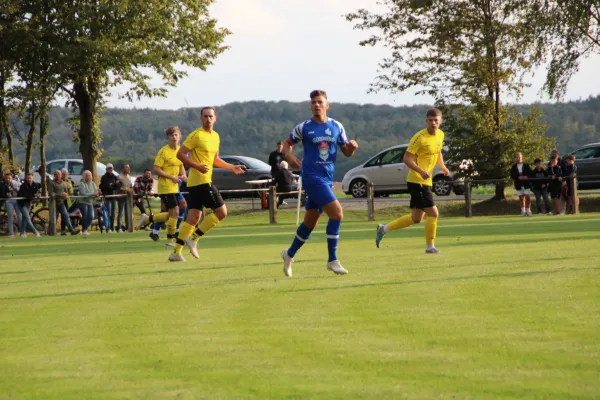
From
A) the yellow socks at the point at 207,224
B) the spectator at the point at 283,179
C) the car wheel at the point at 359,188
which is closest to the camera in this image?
the yellow socks at the point at 207,224

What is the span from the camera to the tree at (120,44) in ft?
120

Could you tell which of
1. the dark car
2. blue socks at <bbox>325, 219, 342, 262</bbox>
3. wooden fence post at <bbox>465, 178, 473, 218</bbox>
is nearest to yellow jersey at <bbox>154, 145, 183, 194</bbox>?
blue socks at <bbox>325, 219, 342, 262</bbox>

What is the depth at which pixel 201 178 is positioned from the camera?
16.1m

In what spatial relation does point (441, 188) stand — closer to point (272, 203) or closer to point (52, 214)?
point (272, 203)

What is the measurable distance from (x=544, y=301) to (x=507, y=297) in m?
0.46

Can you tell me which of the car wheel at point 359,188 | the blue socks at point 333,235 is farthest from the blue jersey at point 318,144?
the car wheel at point 359,188

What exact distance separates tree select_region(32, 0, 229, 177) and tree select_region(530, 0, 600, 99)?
12.6m

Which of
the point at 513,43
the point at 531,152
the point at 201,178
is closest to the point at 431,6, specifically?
the point at 513,43

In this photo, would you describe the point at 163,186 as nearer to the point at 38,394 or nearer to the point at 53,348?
the point at 53,348

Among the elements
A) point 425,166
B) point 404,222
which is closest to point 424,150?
point 425,166

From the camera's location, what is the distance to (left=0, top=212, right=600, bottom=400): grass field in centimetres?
620

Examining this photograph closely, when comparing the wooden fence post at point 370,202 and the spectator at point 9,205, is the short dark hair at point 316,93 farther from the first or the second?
the wooden fence post at point 370,202

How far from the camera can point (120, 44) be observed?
37312 millimetres

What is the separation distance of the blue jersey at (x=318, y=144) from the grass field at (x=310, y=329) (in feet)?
3.87
